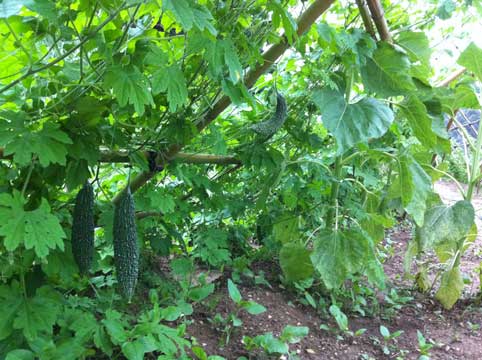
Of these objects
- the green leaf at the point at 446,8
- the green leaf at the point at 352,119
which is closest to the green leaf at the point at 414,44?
the green leaf at the point at 446,8

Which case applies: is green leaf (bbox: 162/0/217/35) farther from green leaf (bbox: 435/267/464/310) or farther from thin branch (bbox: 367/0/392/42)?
green leaf (bbox: 435/267/464/310)

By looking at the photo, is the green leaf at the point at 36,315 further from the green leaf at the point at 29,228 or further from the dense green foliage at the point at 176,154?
the green leaf at the point at 29,228

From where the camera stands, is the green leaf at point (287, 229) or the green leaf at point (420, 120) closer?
the green leaf at point (420, 120)

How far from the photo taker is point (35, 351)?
5.33 ft

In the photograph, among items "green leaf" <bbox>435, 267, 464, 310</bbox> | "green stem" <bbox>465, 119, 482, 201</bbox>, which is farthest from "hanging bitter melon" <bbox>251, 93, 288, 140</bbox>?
"green leaf" <bbox>435, 267, 464, 310</bbox>

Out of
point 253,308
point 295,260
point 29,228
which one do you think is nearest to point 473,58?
point 295,260

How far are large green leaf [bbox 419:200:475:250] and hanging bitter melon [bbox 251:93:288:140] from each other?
1.34 meters

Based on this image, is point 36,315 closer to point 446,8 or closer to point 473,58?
point 446,8

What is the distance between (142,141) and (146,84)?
57cm

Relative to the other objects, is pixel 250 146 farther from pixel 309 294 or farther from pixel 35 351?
pixel 35 351

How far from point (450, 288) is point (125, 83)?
103 inches

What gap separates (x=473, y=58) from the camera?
2941 mm

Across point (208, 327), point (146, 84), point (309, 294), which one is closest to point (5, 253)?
point (146, 84)

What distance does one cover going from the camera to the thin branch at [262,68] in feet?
6.08
